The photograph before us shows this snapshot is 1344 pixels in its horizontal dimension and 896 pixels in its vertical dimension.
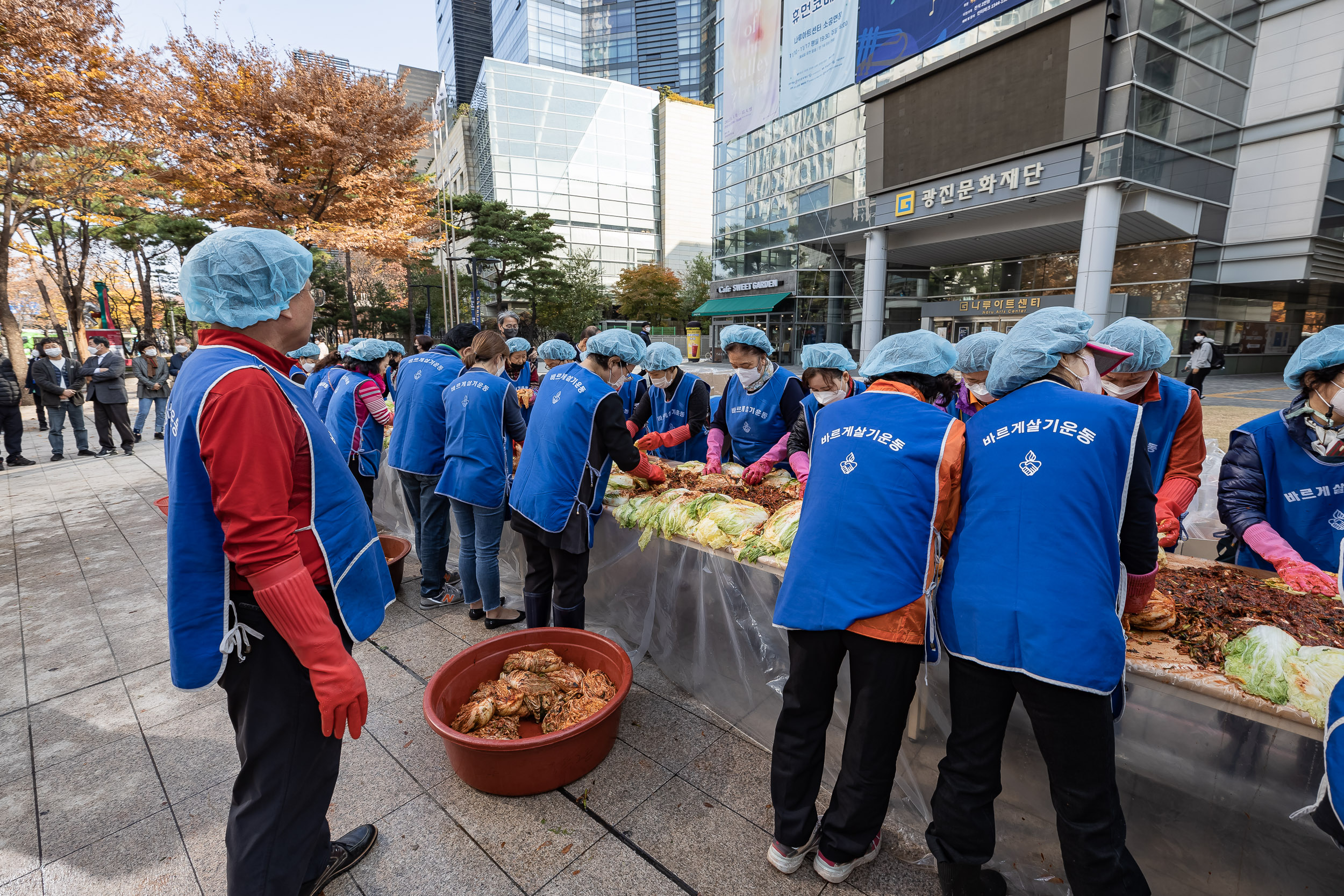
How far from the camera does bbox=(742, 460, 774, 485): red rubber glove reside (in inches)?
165

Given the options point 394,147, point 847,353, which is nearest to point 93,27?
point 394,147

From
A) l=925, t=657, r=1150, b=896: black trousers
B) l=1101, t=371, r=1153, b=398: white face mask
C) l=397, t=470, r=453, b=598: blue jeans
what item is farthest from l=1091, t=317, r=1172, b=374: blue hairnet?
l=397, t=470, r=453, b=598: blue jeans

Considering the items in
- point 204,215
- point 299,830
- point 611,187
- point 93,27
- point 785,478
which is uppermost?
point 611,187

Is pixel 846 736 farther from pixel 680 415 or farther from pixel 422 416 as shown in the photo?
pixel 680 415

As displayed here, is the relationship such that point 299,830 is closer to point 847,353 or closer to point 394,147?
point 847,353

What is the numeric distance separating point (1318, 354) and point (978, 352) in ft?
4.62

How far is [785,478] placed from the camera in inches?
170

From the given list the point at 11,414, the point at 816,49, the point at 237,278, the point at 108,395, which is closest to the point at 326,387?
the point at 237,278

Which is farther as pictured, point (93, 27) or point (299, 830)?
point (93, 27)

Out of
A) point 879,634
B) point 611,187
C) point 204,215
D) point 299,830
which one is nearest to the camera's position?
point 299,830

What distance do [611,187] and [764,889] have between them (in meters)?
56.7

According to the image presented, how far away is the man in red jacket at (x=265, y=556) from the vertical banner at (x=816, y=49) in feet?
83.3

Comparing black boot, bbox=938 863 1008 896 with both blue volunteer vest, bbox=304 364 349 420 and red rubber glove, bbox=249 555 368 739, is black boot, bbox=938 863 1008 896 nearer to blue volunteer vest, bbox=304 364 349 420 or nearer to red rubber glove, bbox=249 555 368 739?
red rubber glove, bbox=249 555 368 739

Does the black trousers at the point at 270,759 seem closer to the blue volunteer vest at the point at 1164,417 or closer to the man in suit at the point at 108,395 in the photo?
the blue volunteer vest at the point at 1164,417
